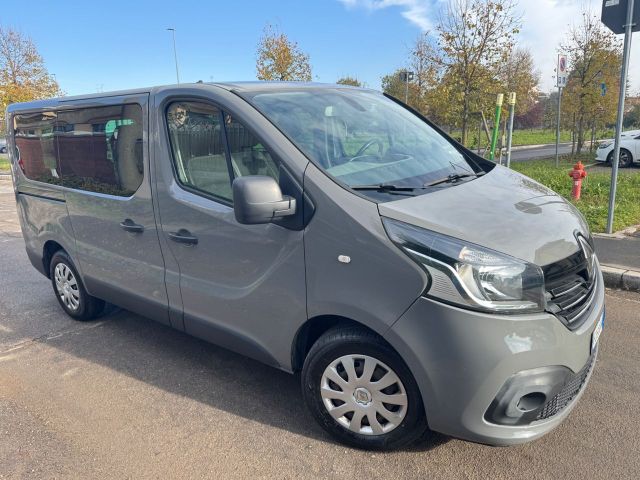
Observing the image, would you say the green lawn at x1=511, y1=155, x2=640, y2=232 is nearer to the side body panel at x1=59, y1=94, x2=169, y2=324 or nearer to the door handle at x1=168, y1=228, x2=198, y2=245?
the door handle at x1=168, y1=228, x2=198, y2=245

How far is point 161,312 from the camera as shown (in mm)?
3385

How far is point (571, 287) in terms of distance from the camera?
228 cm

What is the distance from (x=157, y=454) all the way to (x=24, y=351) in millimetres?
1994

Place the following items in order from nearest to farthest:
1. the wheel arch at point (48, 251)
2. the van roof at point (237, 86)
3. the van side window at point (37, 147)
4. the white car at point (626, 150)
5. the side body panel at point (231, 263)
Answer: the side body panel at point (231, 263), the van roof at point (237, 86), the van side window at point (37, 147), the wheel arch at point (48, 251), the white car at point (626, 150)

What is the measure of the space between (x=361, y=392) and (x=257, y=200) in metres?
1.09

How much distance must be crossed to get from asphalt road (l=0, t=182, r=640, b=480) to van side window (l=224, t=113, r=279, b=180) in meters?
1.44

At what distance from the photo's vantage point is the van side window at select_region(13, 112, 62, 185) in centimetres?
403

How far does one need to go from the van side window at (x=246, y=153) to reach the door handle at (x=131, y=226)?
0.98 metres

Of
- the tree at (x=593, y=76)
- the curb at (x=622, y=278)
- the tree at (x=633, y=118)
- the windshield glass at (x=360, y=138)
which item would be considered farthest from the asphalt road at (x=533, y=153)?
the windshield glass at (x=360, y=138)

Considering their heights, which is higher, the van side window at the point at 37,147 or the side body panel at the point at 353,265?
the van side window at the point at 37,147

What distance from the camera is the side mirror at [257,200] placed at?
2271 millimetres

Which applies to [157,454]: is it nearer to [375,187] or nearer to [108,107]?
[375,187]

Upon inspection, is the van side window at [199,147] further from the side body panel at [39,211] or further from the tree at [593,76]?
the tree at [593,76]

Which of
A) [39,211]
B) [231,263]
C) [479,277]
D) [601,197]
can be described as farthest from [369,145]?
[601,197]
